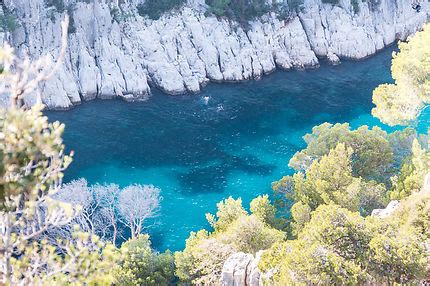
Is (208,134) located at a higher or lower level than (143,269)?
lower

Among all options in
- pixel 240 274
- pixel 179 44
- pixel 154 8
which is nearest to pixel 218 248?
pixel 240 274

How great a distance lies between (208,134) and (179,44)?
14.0m

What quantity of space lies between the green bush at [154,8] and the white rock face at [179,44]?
70 centimetres

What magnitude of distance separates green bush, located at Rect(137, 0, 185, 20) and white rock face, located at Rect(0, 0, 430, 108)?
0.70 m

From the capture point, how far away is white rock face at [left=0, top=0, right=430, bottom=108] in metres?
48.5

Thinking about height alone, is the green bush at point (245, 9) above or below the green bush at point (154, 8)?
below

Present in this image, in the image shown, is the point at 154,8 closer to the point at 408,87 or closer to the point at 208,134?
the point at 208,134

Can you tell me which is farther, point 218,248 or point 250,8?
point 250,8

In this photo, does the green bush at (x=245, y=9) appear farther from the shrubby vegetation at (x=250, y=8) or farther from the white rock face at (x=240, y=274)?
the white rock face at (x=240, y=274)

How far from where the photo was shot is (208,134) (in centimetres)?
4388

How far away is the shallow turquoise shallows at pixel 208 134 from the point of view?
3641cm

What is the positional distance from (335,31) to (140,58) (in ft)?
80.7

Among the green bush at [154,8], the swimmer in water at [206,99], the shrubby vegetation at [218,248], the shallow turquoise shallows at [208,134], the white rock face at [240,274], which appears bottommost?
the shallow turquoise shallows at [208,134]

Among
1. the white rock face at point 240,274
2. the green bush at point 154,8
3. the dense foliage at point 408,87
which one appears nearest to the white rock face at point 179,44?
the green bush at point 154,8
